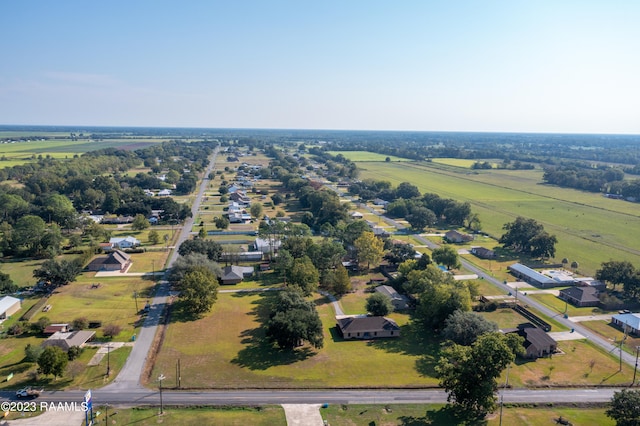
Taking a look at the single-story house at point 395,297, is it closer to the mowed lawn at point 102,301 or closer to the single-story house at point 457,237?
the mowed lawn at point 102,301

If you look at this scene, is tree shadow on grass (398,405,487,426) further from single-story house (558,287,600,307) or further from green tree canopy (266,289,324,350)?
single-story house (558,287,600,307)

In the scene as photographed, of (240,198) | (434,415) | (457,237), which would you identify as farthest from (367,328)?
(240,198)

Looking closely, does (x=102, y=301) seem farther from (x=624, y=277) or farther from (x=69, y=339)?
(x=624, y=277)

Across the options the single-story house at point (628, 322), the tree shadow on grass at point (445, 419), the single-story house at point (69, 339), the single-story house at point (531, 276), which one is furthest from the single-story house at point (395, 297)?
the single-story house at point (69, 339)

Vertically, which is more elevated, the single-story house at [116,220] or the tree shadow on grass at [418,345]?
the single-story house at [116,220]

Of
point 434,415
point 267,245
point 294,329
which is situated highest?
point 294,329

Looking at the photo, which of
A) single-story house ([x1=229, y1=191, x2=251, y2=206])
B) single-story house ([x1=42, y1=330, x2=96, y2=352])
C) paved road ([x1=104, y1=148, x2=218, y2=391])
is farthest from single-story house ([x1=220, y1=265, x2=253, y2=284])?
single-story house ([x1=229, y1=191, x2=251, y2=206])

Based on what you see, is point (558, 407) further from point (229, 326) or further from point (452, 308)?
point (229, 326)
